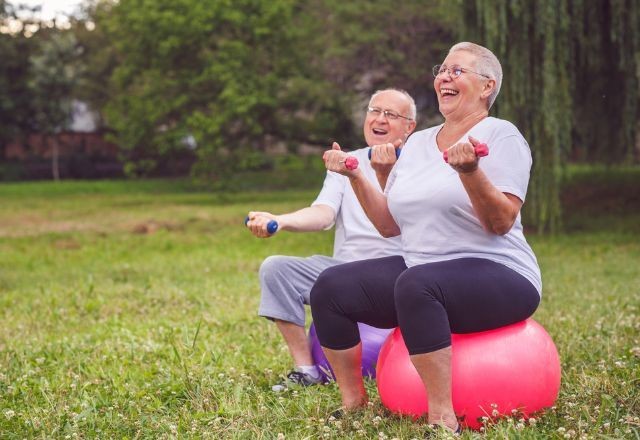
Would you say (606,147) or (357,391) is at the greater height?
(606,147)

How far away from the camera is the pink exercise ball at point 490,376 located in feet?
11.7

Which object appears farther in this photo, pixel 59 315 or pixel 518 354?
pixel 59 315

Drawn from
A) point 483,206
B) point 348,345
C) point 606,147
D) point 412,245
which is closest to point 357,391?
point 348,345

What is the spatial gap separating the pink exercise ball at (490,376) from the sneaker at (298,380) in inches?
34.2

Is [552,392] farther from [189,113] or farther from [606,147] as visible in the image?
[189,113]

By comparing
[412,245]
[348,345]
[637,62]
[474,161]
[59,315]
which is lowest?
[59,315]

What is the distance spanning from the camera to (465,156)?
10.2 ft

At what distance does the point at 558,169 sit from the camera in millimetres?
11906

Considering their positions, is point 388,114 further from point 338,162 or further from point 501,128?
point 501,128

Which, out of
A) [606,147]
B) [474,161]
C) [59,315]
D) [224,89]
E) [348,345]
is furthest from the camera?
[224,89]

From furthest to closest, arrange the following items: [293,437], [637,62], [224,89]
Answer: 1. [224,89]
2. [637,62]
3. [293,437]

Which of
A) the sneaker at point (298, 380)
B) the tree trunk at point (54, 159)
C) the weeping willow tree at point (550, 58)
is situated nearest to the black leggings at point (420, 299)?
the sneaker at point (298, 380)

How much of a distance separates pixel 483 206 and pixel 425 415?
941mm

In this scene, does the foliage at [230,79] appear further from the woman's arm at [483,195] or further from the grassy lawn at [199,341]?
the woman's arm at [483,195]
